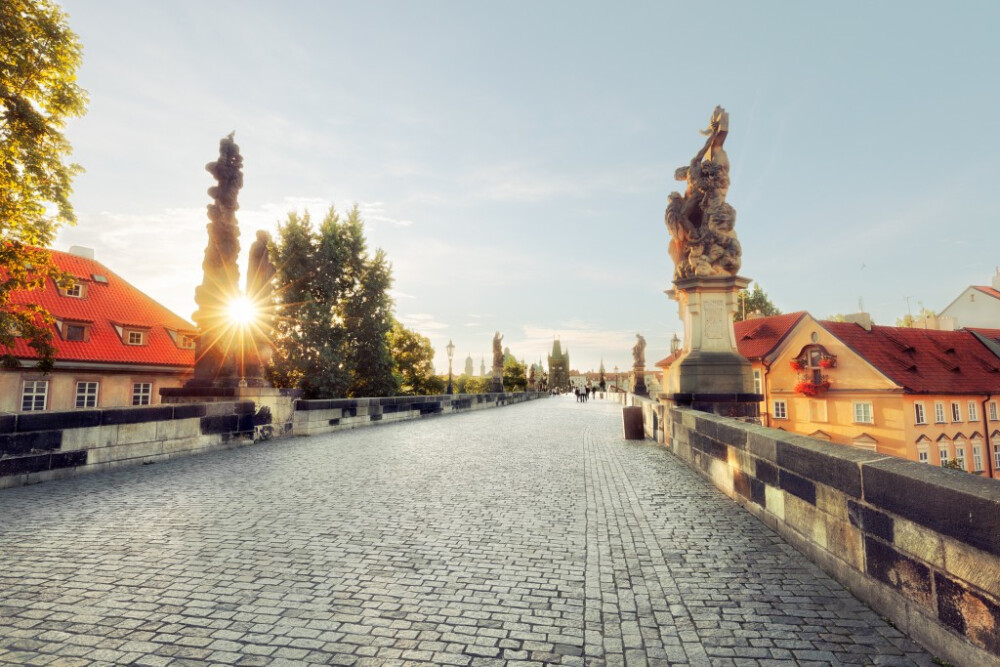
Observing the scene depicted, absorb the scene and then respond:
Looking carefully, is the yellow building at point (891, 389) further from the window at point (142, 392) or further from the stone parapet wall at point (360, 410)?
the window at point (142, 392)

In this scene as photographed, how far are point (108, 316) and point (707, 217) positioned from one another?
106 feet

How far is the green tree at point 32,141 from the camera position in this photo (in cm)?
1116

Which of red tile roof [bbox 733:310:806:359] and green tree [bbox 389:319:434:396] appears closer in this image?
red tile roof [bbox 733:310:806:359]

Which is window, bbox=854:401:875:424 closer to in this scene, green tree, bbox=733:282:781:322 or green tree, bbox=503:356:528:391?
green tree, bbox=733:282:781:322

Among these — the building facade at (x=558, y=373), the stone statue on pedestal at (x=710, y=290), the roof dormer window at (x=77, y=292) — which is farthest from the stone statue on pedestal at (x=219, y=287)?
the building facade at (x=558, y=373)

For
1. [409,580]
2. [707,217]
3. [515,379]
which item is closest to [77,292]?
[707,217]

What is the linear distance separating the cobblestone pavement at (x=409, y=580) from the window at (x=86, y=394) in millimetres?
24400

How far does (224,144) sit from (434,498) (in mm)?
10278

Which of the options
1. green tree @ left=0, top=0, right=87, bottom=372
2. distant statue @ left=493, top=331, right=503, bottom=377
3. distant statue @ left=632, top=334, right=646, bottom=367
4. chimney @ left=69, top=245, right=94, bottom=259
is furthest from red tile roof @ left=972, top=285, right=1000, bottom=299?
chimney @ left=69, top=245, right=94, bottom=259

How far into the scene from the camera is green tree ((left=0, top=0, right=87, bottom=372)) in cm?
1116

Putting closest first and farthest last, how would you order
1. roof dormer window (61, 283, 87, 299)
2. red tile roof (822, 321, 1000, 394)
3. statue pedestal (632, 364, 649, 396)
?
roof dormer window (61, 283, 87, 299) < red tile roof (822, 321, 1000, 394) < statue pedestal (632, 364, 649, 396)

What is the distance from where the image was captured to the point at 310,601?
9.50ft

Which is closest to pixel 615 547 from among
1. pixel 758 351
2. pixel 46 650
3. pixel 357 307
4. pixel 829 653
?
pixel 829 653

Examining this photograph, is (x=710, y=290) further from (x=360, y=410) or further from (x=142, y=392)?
(x=142, y=392)
